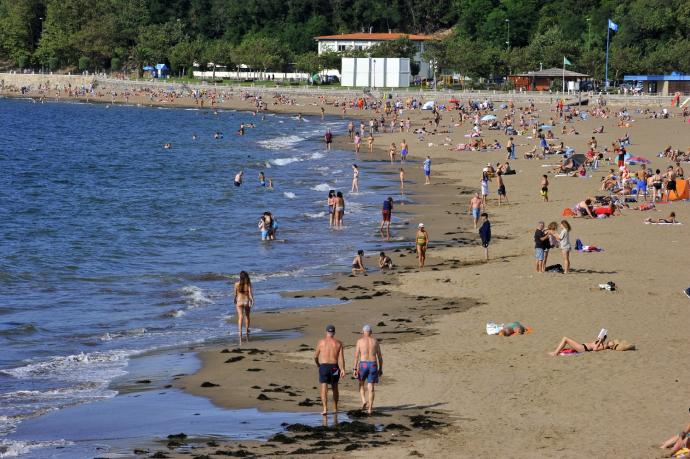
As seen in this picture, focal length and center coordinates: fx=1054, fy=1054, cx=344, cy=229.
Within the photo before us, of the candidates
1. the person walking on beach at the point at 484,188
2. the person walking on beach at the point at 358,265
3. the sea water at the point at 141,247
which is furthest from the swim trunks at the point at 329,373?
the person walking on beach at the point at 484,188

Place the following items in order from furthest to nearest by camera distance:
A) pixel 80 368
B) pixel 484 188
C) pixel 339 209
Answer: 1. pixel 484 188
2. pixel 339 209
3. pixel 80 368

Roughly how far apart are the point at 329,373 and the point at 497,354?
4.10 m

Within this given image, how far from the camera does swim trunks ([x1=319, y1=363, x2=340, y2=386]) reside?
1367 centimetres

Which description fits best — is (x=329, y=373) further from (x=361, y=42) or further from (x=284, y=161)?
(x=361, y=42)

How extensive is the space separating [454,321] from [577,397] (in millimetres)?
5252

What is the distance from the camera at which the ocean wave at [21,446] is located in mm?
12750

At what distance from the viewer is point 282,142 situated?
6812 cm

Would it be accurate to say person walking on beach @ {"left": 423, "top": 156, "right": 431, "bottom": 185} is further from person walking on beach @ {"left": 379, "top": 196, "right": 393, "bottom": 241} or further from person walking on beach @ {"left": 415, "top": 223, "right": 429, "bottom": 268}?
person walking on beach @ {"left": 415, "top": 223, "right": 429, "bottom": 268}

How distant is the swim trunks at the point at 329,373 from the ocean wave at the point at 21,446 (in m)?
3.27

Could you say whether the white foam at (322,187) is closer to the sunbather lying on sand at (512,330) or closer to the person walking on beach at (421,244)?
the person walking on beach at (421,244)

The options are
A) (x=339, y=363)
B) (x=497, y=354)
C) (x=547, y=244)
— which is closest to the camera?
(x=339, y=363)

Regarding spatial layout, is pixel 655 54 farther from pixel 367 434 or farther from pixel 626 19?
pixel 367 434

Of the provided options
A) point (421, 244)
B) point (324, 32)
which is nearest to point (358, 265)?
point (421, 244)

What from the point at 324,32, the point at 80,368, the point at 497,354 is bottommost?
the point at 80,368
